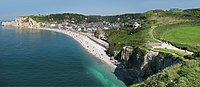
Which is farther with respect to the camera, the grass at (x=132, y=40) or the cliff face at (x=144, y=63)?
the grass at (x=132, y=40)

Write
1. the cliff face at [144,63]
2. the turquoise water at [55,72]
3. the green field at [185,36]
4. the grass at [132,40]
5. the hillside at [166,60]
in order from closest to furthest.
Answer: the hillside at [166,60]
the cliff face at [144,63]
the turquoise water at [55,72]
the green field at [185,36]
the grass at [132,40]

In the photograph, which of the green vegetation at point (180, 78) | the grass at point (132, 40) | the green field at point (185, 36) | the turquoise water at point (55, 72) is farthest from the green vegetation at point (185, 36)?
the green vegetation at point (180, 78)

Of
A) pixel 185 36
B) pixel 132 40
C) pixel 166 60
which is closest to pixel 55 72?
pixel 166 60

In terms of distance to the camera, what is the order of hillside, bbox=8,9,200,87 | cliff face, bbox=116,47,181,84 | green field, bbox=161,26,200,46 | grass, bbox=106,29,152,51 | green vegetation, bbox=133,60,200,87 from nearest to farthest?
1. green vegetation, bbox=133,60,200,87
2. hillside, bbox=8,9,200,87
3. cliff face, bbox=116,47,181,84
4. green field, bbox=161,26,200,46
5. grass, bbox=106,29,152,51

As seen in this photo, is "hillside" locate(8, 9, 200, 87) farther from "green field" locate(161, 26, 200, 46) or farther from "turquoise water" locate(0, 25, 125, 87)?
"turquoise water" locate(0, 25, 125, 87)

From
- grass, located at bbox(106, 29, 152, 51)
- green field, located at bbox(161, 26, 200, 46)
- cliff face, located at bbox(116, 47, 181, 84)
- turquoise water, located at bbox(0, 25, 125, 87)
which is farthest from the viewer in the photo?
grass, located at bbox(106, 29, 152, 51)

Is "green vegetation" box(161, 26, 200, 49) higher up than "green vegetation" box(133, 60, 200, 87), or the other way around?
"green vegetation" box(133, 60, 200, 87)

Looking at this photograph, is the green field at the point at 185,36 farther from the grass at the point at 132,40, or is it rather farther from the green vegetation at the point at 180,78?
the green vegetation at the point at 180,78

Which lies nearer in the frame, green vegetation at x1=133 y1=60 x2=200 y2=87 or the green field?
green vegetation at x1=133 y1=60 x2=200 y2=87

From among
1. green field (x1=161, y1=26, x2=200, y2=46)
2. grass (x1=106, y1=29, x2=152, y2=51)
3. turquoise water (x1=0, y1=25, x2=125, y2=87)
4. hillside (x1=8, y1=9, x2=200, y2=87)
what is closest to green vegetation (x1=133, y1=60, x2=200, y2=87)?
hillside (x1=8, y1=9, x2=200, y2=87)

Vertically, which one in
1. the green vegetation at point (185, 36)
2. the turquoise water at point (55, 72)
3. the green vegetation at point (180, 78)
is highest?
the green vegetation at point (180, 78)
